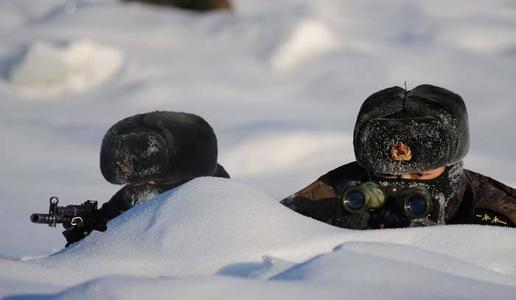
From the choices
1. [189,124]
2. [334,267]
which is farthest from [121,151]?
[334,267]

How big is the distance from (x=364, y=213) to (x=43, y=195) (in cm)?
506

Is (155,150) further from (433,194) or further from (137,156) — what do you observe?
(433,194)

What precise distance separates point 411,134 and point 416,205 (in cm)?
36

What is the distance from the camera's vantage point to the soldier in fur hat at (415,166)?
4070 mm

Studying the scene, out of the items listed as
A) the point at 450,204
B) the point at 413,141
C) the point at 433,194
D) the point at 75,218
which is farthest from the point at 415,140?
the point at 75,218

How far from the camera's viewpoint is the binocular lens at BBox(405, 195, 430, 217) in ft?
12.9

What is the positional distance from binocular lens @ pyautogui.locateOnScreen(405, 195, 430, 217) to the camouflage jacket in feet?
0.77

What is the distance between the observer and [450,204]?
4340 mm

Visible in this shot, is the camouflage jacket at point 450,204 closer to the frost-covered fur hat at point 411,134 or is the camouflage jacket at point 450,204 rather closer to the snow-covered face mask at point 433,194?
the snow-covered face mask at point 433,194

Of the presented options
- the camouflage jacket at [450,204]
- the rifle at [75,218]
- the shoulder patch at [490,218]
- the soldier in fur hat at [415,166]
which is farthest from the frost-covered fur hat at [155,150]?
the shoulder patch at [490,218]

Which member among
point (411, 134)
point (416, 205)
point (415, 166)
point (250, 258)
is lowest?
point (250, 258)

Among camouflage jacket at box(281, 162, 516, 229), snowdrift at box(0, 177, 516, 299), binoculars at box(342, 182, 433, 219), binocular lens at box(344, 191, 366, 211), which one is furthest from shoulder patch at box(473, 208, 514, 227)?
snowdrift at box(0, 177, 516, 299)

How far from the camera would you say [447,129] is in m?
4.17

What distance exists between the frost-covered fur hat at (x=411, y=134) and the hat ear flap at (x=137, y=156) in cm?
100
